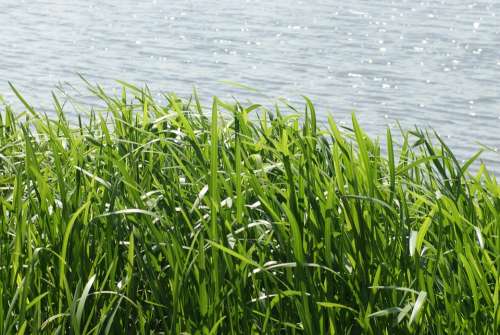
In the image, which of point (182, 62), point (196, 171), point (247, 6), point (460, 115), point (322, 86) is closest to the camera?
point (196, 171)

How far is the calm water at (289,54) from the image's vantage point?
1191 centimetres

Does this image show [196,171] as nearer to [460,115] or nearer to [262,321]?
[262,321]

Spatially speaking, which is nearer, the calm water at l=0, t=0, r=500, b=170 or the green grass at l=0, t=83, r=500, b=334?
the green grass at l=0, t=83, r=500, b=334

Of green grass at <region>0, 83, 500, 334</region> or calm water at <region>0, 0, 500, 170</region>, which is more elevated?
green grass at <region>0, 83, 500, 334</region>

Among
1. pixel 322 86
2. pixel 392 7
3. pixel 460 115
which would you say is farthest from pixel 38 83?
pixel 392 7

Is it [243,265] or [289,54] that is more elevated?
[243,265]

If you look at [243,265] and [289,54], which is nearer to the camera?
[243,265]

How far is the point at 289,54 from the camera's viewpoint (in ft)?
51.4

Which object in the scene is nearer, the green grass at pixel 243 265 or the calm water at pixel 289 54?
the green grass at pixel 243 265

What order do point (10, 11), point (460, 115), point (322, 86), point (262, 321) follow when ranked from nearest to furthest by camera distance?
point (262, 321) < point (460, 115) < point (322, 86) < point (10, 11)

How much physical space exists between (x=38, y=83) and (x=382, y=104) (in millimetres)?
4169

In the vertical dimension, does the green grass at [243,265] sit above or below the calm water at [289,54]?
above

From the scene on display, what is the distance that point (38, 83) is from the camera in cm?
1210

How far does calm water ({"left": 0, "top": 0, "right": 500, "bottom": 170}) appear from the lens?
11906mm
